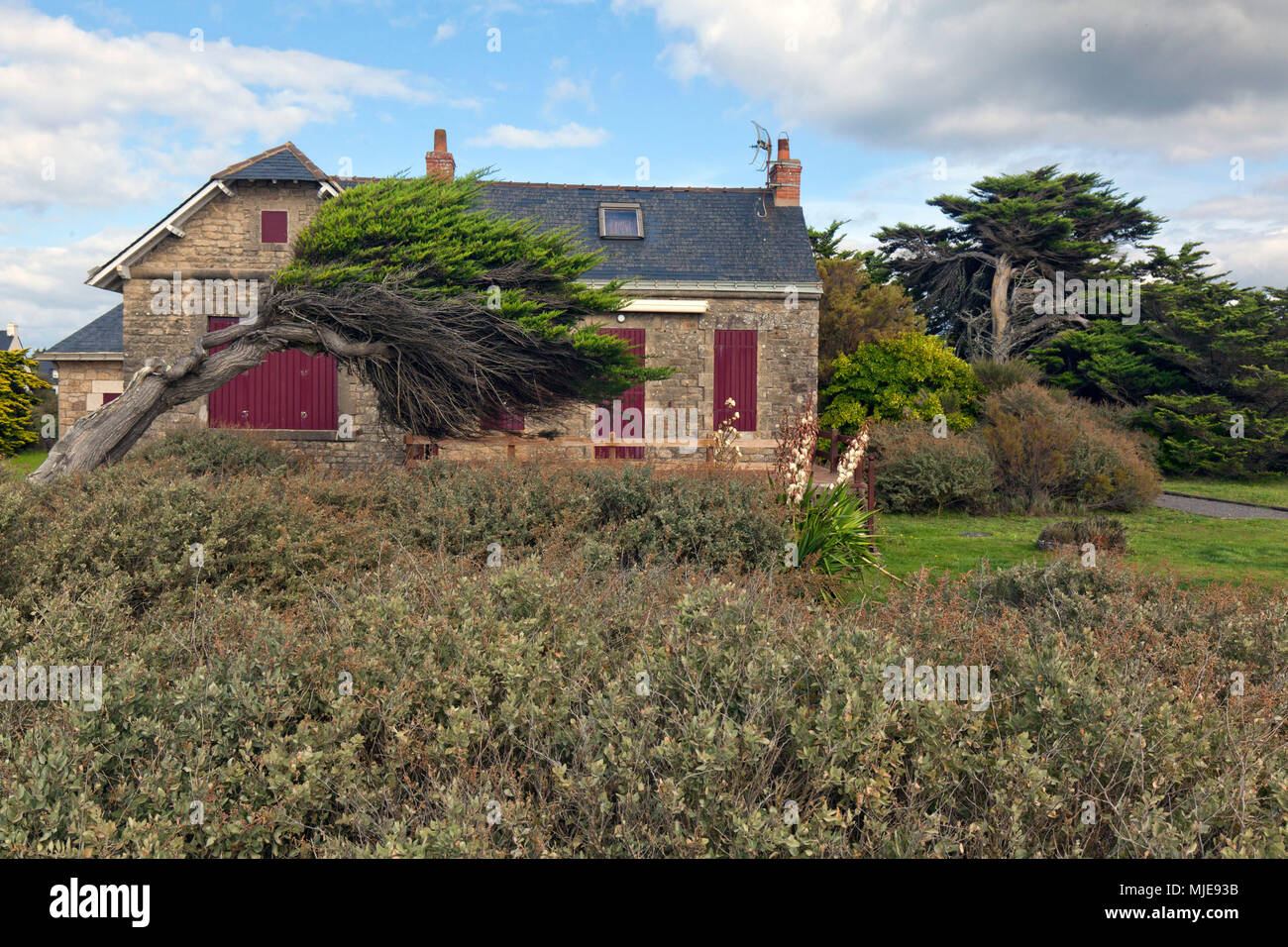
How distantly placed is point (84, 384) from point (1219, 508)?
24.1m

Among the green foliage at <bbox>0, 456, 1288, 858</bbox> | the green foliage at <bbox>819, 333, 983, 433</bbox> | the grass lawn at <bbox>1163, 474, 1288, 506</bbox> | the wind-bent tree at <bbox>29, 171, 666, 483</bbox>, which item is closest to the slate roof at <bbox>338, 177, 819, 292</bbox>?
the green foliage at <bbox>819, 333, 983, 433</bbox>

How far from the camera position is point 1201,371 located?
21484 millimetres

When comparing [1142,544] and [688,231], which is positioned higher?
[688,231]

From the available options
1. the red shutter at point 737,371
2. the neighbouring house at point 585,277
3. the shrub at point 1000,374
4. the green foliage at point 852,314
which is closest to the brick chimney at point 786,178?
the neighbouring house at point 585,277

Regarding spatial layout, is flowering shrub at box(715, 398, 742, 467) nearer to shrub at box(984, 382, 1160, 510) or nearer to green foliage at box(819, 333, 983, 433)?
shrub at box(984, 382, 1160, 510)

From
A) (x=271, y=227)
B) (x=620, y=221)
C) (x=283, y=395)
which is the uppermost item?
(x=620, y=221)

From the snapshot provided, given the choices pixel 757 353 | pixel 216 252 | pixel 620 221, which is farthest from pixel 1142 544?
pixel 216 252

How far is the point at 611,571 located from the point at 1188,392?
2254 centimetres

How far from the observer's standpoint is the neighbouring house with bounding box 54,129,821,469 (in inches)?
615

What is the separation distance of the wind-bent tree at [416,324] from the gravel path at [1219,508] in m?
10.8

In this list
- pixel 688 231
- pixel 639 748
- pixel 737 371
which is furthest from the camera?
pixel 688 231

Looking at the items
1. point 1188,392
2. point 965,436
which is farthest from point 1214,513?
point 1188,392

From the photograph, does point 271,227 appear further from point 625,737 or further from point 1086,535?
point 625,737

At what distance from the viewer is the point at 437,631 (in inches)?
132
